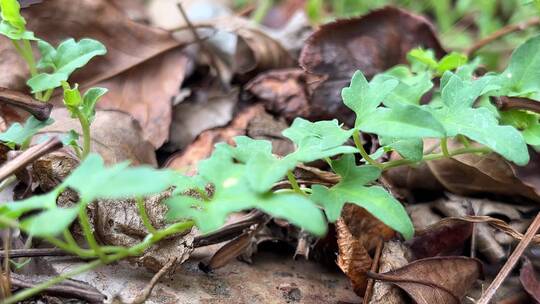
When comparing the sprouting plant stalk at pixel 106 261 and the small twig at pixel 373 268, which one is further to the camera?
the small twig at pixel 373 268

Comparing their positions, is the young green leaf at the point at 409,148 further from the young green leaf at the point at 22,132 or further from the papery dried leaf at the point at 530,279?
the young green leaf at the point at 22,132

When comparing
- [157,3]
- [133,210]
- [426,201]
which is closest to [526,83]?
[426,201]

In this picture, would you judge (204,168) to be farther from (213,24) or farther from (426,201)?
(213,24)

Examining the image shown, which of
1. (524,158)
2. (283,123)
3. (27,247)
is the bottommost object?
(283,123)

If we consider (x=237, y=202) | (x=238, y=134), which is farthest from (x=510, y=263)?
(x=238, y=134)

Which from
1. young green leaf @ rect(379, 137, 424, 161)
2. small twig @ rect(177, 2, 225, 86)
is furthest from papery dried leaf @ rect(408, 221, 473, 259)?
small twig @ rect(177, 2, 225, 86)

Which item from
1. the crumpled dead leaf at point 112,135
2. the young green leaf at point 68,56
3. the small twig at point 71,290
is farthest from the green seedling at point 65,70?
the small twig at point 71,290
